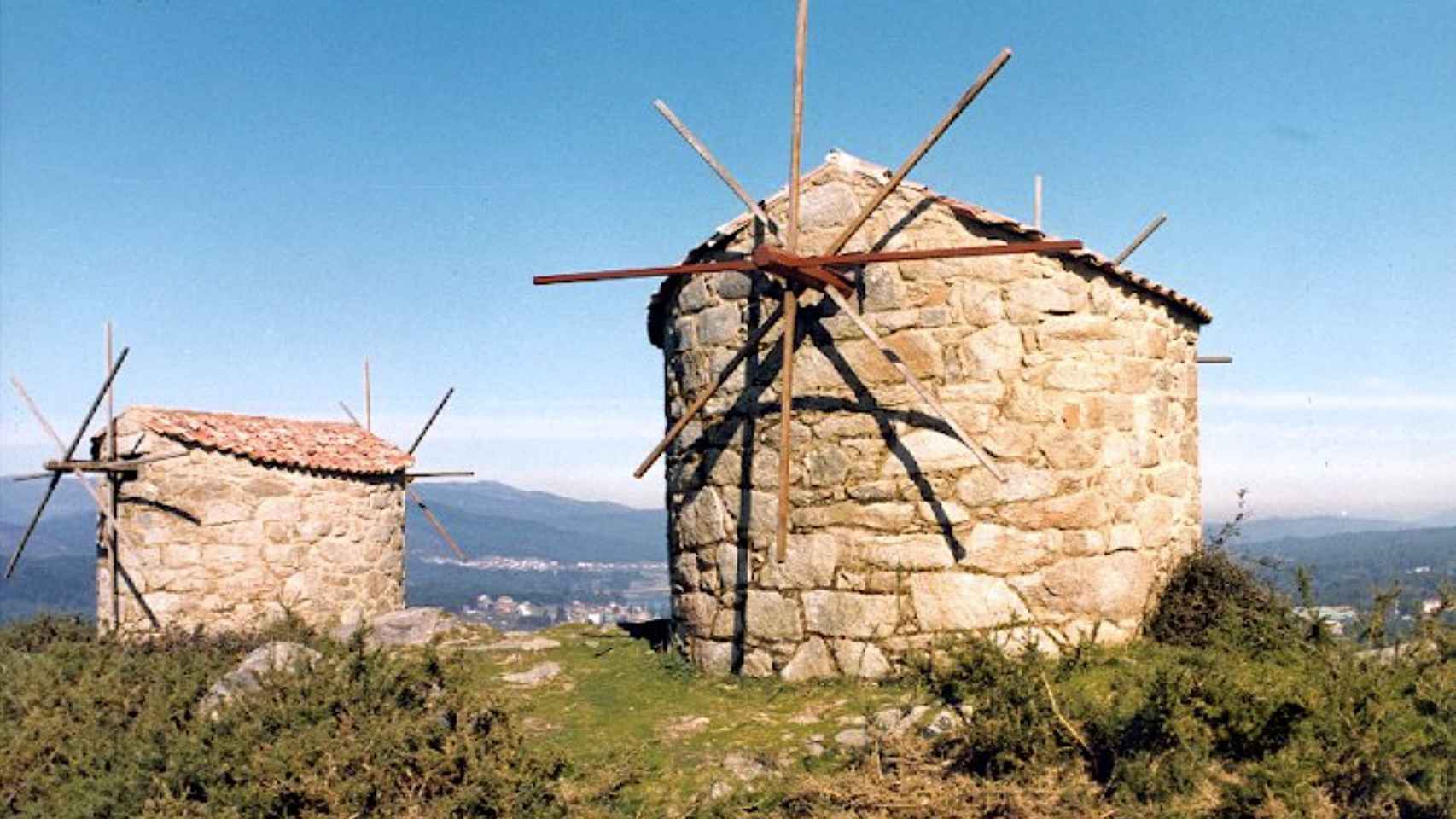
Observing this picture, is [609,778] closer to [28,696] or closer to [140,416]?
[28,696]

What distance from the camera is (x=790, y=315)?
26.2 feet

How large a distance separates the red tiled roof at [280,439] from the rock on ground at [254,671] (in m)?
6.92

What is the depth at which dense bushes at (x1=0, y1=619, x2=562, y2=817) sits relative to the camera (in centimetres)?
617

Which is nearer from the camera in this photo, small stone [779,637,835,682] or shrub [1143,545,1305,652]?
shrub [1143,545,1305,652]

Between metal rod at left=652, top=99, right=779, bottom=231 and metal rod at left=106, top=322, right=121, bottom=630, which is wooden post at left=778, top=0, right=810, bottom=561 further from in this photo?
metal rod at left=106, top=322, right=121, bottom=630

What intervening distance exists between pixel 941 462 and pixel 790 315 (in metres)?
1.72

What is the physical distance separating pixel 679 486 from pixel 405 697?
3.17 metres

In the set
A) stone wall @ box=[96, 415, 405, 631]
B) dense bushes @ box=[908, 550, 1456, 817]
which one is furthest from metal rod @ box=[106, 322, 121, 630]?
dense bushes @ box=[908, 550, 1456, 817]

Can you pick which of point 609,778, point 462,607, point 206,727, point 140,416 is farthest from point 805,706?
point 462,607

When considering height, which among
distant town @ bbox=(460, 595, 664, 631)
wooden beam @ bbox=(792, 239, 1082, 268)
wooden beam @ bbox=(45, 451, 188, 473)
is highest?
wooden beam @ bbox=(792, 239, 1082, 268)

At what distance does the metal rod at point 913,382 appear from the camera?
24.1 ft

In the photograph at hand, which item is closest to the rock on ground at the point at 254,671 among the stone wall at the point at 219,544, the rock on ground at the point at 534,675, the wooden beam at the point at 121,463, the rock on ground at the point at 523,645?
the rock on ground at the point at 534,675

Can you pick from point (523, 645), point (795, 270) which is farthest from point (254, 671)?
point (795, 270)

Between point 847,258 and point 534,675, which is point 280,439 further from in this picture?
point 847,258
